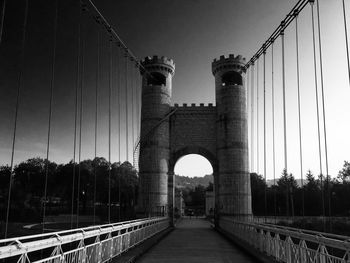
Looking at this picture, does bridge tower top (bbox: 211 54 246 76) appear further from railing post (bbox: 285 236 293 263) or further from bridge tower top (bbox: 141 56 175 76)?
railing post (bbox: 285 236 293 263)

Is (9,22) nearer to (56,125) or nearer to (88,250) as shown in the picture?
(88,250)

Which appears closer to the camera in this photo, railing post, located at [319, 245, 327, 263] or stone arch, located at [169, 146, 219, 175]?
railing post, located at [319, 245, 327, 263]

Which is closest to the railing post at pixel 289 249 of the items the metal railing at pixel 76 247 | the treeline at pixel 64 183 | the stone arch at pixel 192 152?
Result: the metal railing at pixel 76 247

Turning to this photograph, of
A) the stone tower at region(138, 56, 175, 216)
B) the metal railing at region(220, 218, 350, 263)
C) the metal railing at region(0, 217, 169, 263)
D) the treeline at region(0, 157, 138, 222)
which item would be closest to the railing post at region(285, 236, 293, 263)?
the metal railing at region(220, 218, 350, 263)

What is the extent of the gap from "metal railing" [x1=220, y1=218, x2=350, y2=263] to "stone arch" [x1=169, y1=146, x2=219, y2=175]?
45.3 feet

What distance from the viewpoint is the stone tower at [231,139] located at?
77.7 feet

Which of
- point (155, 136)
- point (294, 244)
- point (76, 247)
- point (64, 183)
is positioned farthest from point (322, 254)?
point (64, 183)

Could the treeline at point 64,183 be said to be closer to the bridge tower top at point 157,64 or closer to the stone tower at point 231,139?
the bridge tower top at point 157,64

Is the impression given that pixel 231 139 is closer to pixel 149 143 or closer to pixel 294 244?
pixel 149 143

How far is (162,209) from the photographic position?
23.5 meters

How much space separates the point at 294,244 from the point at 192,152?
20.2 metres

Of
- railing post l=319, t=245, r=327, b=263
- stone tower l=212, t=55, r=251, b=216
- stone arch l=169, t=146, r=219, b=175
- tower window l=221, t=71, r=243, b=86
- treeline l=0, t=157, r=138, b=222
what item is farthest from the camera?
treeline l=0, t=157, r=138, b=222

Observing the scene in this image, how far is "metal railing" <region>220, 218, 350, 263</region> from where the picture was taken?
4257 mm

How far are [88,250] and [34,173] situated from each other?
1784 inches
